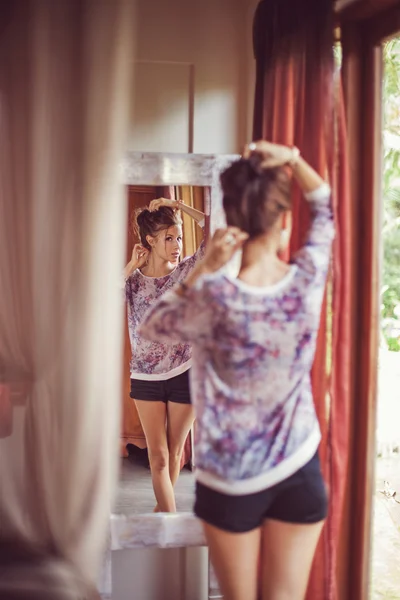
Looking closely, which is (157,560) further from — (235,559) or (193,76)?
(193,76)

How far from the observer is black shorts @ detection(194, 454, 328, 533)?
128 centimetres

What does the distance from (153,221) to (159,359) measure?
1.52ft

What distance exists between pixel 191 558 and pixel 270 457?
2.94ft

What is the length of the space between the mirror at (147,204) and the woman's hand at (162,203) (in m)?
0.01

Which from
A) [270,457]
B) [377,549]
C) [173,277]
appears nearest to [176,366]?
[173,277]

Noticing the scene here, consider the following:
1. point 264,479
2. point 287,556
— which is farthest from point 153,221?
point 287,556

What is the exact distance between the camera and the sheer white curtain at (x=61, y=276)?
67.1 inches

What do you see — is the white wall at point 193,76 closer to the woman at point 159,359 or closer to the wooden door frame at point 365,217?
the woman at point 159,359

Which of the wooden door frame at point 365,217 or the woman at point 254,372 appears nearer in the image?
the woman at point 254,372

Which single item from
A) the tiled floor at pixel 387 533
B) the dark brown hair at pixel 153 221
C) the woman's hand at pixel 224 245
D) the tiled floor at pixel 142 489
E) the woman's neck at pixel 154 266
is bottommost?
the tiled floor at pixel 387 533

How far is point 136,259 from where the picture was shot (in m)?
1.98

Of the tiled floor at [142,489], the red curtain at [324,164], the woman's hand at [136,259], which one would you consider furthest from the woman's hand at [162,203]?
the tiled floor at [142,489]

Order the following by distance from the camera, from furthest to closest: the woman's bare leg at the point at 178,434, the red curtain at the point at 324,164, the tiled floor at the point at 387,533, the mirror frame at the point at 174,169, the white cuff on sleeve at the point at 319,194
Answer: the tiled floor at the point at 387,533
the woman's bare leg at the point at 178,434
the mirror frame at the point at 174,169
the red curtain at the point at 324,164
the white cuff on sleeve at the point at 319,194

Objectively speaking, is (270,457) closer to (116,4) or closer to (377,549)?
(116,4)
